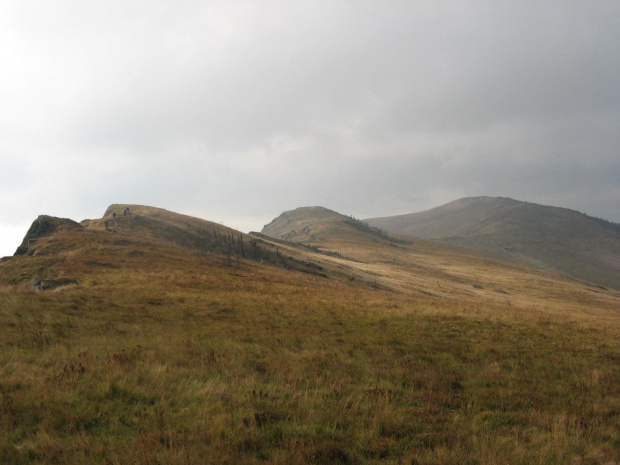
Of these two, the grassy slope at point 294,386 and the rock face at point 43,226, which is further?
the rock face at point 43,226

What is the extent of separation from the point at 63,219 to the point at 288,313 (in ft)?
143

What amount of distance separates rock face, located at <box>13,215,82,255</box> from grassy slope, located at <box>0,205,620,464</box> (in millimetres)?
29612

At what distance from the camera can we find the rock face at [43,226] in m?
43.4

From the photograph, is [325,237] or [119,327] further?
[325,237]

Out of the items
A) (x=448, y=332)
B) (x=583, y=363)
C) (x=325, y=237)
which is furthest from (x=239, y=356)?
(x=325, y=237)

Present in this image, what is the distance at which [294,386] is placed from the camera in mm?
8500

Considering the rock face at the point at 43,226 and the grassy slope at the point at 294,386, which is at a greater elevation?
the rock face at the point at 43,226

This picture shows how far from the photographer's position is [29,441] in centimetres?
562

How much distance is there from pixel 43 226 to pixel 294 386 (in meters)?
50.3

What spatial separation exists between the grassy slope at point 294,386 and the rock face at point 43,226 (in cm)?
2961

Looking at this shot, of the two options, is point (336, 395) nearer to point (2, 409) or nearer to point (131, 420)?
point (131, 420)

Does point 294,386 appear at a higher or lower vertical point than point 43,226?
lower

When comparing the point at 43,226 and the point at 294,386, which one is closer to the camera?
the point at 294,386

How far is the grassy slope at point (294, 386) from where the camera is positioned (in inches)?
229
